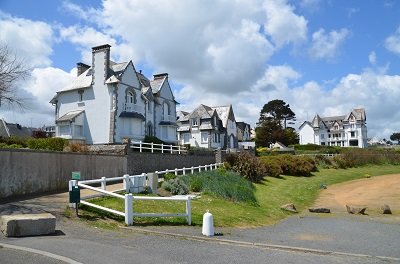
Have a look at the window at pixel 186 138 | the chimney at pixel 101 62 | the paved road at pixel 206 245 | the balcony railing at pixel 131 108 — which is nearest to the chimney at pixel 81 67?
the chimney at pixel 101 62

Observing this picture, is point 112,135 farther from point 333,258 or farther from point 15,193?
point 333,258

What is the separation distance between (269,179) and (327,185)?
→ 19.2ft

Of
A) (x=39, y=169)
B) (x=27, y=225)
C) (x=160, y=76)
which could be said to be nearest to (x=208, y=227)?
(x=27, y=225)

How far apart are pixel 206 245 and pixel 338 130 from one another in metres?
100

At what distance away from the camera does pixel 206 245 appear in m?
10.1

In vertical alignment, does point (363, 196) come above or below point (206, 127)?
below

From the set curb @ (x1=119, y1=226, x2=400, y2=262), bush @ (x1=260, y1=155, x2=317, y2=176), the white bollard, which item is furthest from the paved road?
bush @ (x1=260, y1=155, x2=317, y2=176)

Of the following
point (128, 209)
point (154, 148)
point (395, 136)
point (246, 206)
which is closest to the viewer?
point (128, 209)

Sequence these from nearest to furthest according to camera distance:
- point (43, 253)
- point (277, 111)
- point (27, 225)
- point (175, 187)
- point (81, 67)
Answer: point (43, 253) → point (27, 225) → point (175, 187) → point (81, 67) → point (277, 111)

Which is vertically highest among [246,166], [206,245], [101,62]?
[101,62]

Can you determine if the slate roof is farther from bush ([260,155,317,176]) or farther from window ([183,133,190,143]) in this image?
bush ([260,155,317,176])

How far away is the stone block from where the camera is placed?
9.85m

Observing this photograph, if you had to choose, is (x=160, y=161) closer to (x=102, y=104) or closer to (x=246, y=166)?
(x=246, y=166)

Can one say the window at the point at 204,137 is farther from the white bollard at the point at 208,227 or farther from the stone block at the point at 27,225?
the stone block at the point at 27,225
